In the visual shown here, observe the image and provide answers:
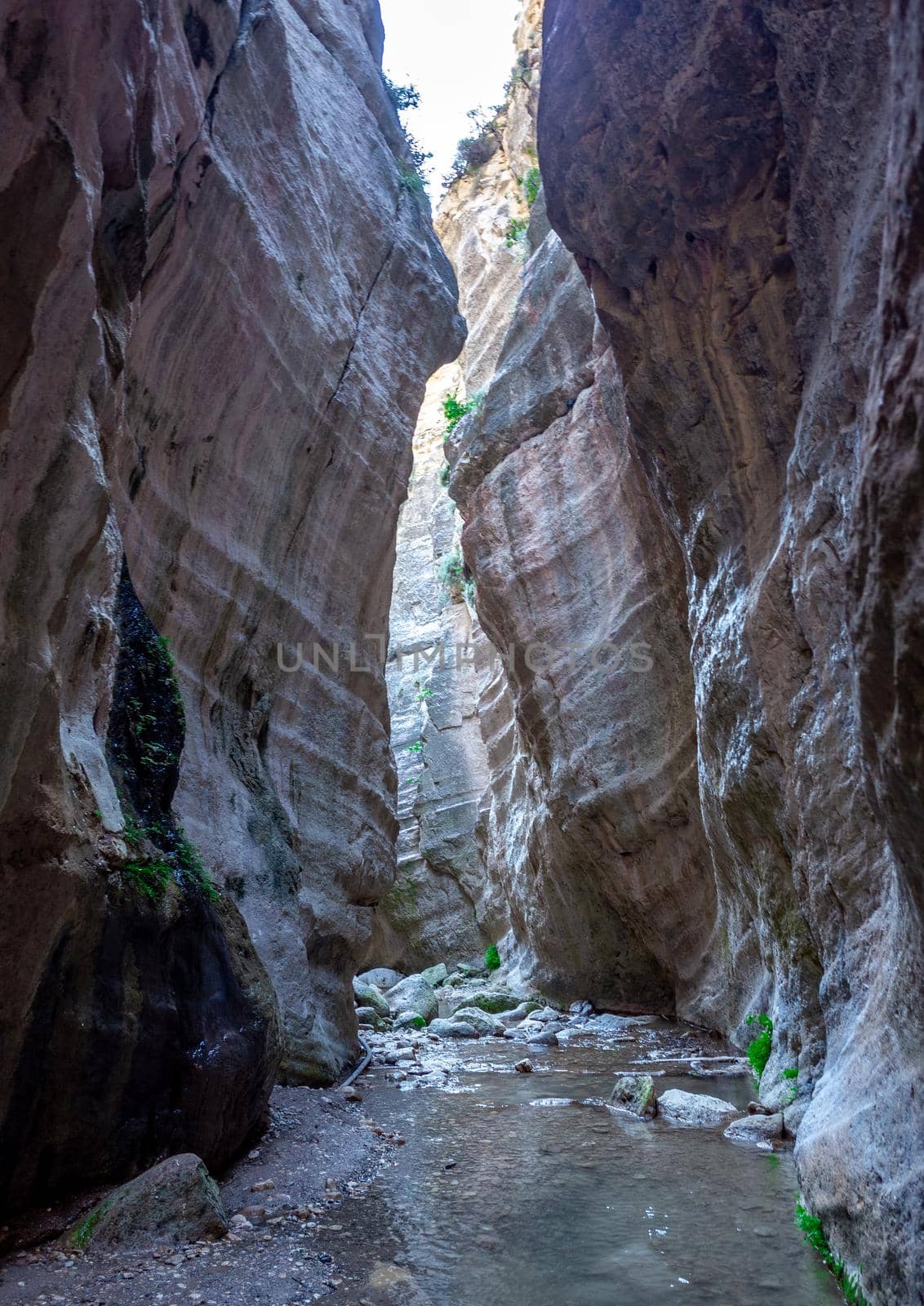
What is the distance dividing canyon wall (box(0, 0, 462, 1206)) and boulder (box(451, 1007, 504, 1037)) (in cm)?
356

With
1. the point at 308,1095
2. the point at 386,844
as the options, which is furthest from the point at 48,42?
the point at 386,844

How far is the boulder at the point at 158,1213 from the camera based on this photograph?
3.94 metres

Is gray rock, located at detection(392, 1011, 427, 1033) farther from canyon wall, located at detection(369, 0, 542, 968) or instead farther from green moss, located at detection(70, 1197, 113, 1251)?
green moss, located at detection(70, 1197, 113, 1251)

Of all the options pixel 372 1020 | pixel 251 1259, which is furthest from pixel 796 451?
pixel 372 1020

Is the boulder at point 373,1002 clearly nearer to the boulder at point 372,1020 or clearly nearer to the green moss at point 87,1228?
the boulder at point 372,1020

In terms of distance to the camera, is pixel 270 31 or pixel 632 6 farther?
pixel 270 31

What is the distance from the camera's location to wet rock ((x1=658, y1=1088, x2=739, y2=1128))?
6.34 m

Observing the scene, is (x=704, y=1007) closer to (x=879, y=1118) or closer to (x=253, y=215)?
(x=879, y=1118)

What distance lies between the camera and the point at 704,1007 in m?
11.6

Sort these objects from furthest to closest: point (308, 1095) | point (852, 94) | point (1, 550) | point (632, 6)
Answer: point (308, 1095)
point (632, 6)
point (852, 94)
point (1, 550)

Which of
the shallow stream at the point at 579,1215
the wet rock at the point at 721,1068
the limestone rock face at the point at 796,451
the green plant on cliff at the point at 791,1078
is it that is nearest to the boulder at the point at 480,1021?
the wet rock at the point at 721,1068

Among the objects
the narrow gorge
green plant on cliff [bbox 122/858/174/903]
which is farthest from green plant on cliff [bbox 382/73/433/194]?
green plant on cliff [bbox 122/858/174/903]

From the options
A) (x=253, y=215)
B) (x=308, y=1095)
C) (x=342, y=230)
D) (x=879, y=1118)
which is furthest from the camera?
(x=342, y=230)

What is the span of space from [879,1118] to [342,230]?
401 inches
